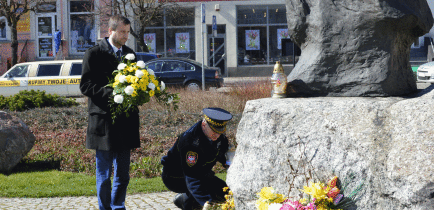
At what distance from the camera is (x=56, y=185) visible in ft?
20.7

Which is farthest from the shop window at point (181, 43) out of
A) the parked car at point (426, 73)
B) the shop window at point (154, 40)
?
the parked car at point (426, 73)

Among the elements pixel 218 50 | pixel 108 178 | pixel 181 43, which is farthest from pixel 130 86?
pixel 181 43

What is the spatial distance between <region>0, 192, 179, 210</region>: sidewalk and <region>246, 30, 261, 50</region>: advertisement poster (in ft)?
63.5

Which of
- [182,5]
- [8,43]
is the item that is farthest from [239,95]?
[8,43]

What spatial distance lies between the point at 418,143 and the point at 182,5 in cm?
2164

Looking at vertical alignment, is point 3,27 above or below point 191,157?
above

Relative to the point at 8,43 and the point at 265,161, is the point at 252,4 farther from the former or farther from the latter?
the point at 265,161

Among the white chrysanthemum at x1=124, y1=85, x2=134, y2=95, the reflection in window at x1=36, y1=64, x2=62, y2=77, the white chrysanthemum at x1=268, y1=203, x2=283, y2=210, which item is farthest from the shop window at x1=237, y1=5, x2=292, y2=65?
the white chrysanthemum at x1=268, y1=203, x2=283, y2=210

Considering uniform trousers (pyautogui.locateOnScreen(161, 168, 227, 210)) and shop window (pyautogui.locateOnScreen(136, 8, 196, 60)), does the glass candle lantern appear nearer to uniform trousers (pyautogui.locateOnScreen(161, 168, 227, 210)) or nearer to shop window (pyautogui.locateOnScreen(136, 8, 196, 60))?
uniform trousers (pyautogui.locateOnScreen(161, 168, 227, 210))

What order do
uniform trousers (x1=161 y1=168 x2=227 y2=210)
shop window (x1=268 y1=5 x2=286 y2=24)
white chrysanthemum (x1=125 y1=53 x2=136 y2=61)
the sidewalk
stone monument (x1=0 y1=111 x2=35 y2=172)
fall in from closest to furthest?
white chrysanthemum (x1=125 y1=53 x2=136 y2=61), uniform trousers (x1=161 y1=168 x2=227 y2=210), the sidewalk, stone monument (x1=0 y1=111 x2=35 y2=172), shop window (x1=268 y1=5 x2=286 y2=24)

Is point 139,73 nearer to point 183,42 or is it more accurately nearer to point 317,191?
point 317,191

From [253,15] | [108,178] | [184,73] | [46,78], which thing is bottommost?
[108,178]

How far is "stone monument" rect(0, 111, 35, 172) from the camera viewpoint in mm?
6656

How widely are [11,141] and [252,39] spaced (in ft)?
62.2
